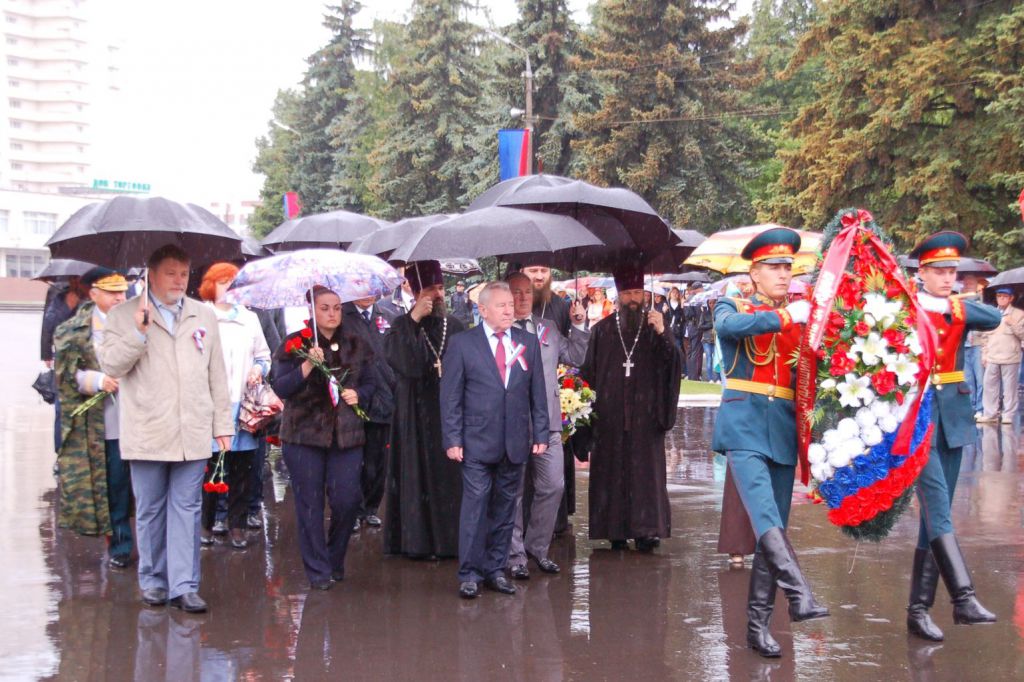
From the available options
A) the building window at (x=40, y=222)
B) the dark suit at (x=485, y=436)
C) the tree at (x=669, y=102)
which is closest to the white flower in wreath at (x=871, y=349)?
the dark suit at (x=485, y=436)

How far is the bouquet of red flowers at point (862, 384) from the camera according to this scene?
6.32 m

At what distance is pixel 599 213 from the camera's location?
889 centimetres

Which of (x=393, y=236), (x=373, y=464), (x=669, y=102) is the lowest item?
(x=373, y=464)

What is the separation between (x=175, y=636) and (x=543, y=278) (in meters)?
3.47

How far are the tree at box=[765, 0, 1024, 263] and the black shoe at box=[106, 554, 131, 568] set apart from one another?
2014cm

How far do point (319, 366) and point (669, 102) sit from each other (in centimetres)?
3337

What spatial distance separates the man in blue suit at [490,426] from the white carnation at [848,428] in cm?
201

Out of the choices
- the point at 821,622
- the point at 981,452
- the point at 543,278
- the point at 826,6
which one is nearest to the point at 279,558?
the point at 543,278

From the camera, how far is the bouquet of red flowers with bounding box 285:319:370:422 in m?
7.58

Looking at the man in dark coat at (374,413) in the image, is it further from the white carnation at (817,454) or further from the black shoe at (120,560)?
the white carnation at (817,454)

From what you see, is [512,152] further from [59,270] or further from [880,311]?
[880,311]

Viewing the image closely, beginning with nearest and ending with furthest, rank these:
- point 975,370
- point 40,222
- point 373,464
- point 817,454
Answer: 1. point 817,454
2. point 373,464
3. point 975,370
4. point 40,222

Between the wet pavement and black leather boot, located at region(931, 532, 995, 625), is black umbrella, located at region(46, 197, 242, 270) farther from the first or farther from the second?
black leather boot, located at region(931, 532, 995, 625)

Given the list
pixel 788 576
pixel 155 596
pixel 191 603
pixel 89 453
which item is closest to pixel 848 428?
pixel 788 576
